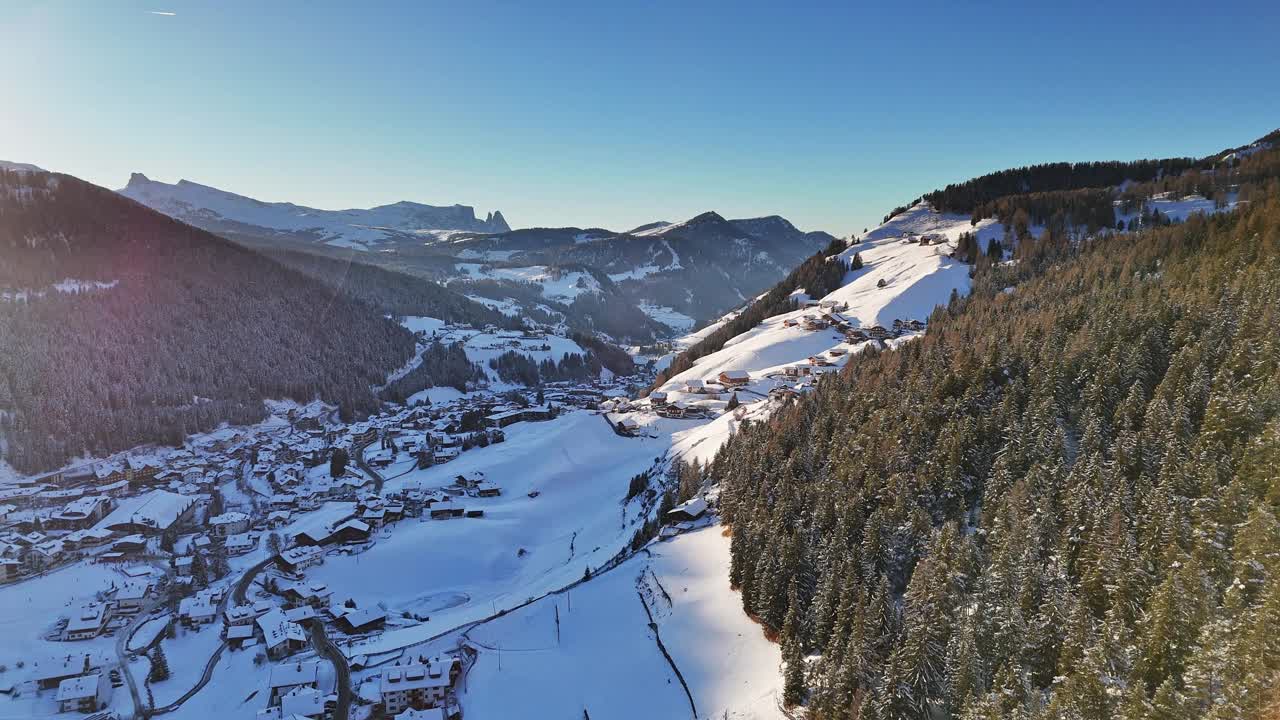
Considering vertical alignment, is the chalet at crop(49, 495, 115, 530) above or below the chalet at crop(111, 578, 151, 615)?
above

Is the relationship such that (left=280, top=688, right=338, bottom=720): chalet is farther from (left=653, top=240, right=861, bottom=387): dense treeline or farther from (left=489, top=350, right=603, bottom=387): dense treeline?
(left=489, top=350, right=603, bottom=387): dense treeline

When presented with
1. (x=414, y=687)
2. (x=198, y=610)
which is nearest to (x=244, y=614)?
(x=198, y=610)

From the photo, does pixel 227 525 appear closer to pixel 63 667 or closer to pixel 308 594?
pixel 308 594

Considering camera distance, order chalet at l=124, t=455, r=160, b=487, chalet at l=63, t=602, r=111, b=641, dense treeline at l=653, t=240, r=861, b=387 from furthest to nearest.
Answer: dense treeline at l=653, t=240, r=861, b=387, chalet at l=124, t=455, r=160, b=487, chalet at l=63, t=602, r=111, b=641

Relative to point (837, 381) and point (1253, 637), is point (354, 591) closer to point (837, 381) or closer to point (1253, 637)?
point (837, 381)

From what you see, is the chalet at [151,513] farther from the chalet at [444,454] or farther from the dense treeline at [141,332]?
the chalet at [444,454]

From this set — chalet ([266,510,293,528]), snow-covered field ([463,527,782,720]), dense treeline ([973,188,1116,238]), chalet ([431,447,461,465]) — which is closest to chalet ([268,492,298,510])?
chalet ([266,510,293,528])

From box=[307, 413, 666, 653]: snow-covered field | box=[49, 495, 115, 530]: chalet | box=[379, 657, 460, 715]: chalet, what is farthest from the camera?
box=[49, 495, 115, 530]: chalet

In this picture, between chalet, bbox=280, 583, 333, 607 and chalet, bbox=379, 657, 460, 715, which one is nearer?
chalet, bbox=379, 657, 460, 715
